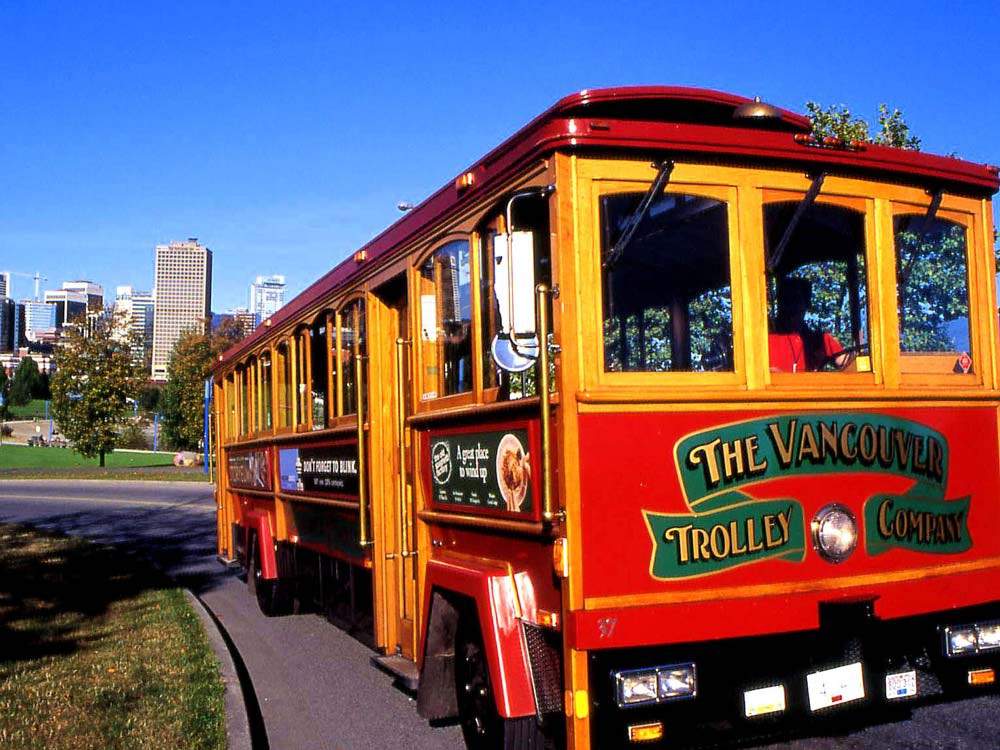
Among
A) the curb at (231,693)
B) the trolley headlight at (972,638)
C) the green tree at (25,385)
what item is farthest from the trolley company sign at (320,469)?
the green tree at (25,385)

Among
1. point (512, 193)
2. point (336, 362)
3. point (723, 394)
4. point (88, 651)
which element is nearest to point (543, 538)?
point (723, 394)

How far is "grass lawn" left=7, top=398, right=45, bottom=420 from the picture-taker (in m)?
105

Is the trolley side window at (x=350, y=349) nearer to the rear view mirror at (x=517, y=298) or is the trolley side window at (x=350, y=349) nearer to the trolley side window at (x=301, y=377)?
the trolley side window at (x=301, y=377)

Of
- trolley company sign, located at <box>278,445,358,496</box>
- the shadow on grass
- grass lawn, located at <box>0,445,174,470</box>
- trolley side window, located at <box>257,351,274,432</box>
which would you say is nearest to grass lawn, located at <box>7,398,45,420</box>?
grass lawn, located at <box>0,445,174,470</box>

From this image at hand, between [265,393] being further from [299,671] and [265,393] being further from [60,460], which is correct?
[60,460]

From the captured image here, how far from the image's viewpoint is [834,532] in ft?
15.2

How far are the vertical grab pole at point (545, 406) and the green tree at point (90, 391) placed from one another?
141ft

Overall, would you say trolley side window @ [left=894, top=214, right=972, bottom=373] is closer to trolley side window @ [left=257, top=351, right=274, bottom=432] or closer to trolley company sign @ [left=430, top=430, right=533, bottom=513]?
trolley company sign @ [left=430, top=430, right=533, bottom=513]

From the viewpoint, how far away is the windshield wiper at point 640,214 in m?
4.48

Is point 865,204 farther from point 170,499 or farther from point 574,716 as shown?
point 170,499

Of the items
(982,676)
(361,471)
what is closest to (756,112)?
(982,676)

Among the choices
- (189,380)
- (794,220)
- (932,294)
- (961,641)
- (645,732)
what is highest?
(189,380)

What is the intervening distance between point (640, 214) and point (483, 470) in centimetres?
141

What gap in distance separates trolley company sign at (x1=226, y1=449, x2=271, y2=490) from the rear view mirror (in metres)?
6.08
